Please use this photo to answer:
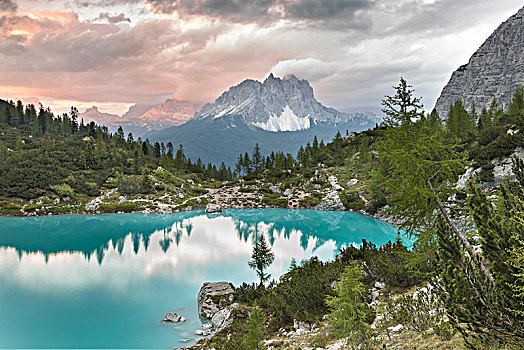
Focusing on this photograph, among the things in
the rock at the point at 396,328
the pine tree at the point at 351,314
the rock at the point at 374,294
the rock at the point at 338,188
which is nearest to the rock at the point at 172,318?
the rock at the point at 374,294

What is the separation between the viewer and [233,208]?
86625 millimetres

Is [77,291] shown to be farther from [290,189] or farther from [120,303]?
[290,189]

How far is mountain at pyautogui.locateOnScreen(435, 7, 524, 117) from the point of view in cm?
15950

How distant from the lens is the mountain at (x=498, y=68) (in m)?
160

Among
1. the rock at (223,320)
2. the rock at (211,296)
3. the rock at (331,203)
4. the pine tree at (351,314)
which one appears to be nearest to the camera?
the pine tree at (351,314)

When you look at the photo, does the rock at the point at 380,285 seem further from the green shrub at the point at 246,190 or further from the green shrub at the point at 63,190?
the green shrub at the point at 63,190

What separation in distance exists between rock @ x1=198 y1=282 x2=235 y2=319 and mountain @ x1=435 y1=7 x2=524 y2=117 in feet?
641

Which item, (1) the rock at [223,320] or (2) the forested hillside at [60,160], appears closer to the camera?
(1) the rock at [223,320]

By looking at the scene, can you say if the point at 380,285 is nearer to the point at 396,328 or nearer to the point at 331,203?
the point at 396,328

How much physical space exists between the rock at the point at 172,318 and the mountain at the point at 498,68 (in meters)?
200

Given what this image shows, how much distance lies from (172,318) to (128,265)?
55.3 feet

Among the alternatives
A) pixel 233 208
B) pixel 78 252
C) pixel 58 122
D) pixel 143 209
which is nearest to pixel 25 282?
pixel 78 252

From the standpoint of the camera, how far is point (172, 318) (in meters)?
21.8

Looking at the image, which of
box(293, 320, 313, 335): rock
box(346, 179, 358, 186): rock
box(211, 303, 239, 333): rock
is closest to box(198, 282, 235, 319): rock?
box(211, 303, 239, 333): rock
